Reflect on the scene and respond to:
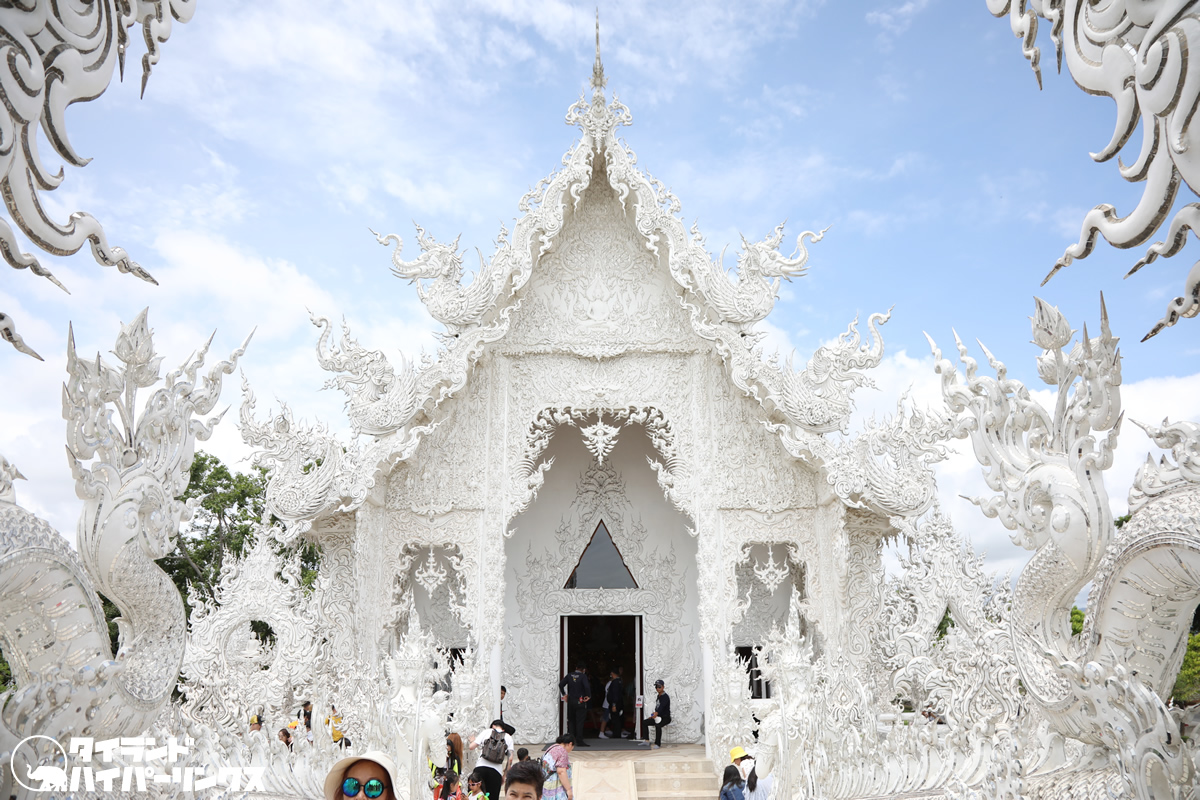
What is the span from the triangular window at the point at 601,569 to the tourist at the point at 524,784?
24.6 ft

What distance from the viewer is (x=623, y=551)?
989 cm

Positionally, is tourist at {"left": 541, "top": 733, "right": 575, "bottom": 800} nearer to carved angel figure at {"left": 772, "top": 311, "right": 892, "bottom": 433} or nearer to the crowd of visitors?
the crowd of visitors

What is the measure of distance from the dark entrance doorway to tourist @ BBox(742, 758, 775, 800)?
4011 millimetres

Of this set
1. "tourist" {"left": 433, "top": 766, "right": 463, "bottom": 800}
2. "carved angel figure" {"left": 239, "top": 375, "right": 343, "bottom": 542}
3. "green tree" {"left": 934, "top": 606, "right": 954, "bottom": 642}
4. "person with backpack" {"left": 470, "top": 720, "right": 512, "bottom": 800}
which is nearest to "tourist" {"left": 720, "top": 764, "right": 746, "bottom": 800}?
"person with backpack" {"left": 470, "top": 720, "right": 512, "bottom": 800}

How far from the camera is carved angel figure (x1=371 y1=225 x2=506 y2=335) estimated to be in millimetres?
7969

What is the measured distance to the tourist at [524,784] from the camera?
2.29 meters

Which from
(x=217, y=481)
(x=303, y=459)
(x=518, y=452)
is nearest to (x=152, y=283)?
(x=303, y=459)

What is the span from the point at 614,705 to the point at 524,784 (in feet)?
24.3

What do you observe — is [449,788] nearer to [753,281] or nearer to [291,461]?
[291,461]

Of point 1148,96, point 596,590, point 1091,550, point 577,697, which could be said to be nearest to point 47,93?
point 1148,96

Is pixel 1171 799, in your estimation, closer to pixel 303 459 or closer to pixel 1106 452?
pixel 1106 452

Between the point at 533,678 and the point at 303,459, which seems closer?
the point at 303,459

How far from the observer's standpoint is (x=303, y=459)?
7.63 meters

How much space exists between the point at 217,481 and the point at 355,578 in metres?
9.75
